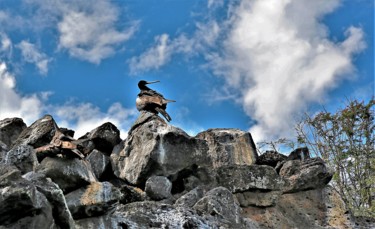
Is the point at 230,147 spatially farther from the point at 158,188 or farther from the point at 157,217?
the point at 157,217

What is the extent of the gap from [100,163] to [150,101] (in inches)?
119

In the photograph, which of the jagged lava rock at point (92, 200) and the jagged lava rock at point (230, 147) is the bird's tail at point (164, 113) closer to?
the jagged lava rock at point (230, 147)

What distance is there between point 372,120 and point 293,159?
10.2m

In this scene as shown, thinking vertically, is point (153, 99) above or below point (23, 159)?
above

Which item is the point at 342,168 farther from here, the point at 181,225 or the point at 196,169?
the point at 181,225

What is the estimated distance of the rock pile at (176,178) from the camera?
1021cm

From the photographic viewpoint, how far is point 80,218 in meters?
9.56

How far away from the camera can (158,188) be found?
44.8ft

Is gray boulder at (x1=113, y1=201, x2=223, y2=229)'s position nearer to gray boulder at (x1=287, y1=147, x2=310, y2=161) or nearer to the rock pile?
the rock pile

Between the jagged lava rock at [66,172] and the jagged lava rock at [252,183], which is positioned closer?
the jagged lava rock at [66,172]

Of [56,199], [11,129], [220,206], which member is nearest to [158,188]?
[220,206]

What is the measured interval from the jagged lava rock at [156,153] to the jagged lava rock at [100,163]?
8.4 inches

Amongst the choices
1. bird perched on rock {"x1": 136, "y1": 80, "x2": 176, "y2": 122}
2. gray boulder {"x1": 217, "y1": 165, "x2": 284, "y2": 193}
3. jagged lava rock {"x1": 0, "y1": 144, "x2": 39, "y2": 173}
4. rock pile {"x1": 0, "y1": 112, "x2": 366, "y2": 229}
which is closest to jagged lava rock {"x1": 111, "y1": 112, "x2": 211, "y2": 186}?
→ rock pile {"x1": 0, "y1": 112, "x2": 366, "y2": 229}

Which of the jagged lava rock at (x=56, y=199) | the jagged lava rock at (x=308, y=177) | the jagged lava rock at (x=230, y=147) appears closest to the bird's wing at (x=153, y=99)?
the jagged lava rock at (x=230, y=147)
